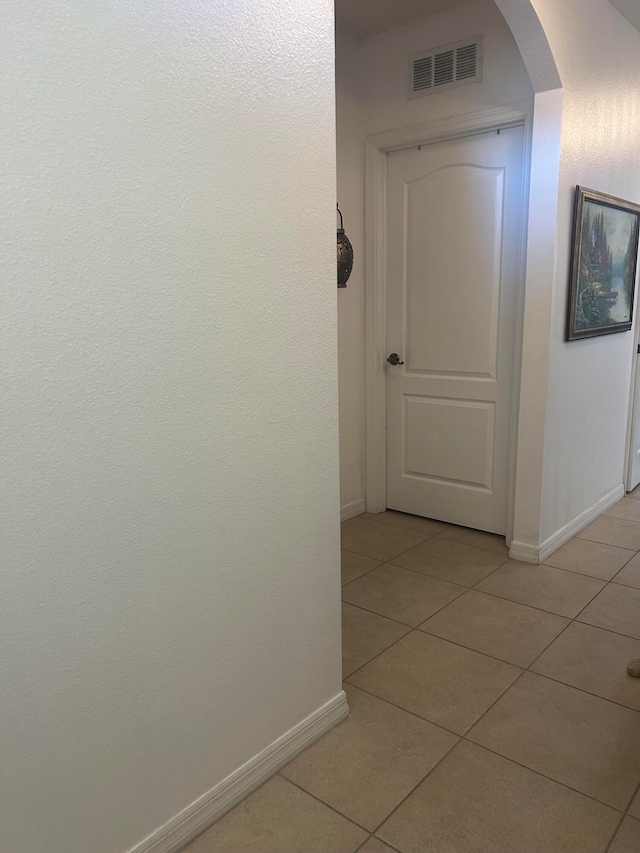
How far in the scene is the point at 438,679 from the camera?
7.23 ft

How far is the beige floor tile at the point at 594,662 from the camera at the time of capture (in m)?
2.13

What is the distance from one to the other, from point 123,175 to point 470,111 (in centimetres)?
237

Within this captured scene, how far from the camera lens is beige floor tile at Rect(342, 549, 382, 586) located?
3.02m

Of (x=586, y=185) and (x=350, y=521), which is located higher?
(x=586, y=185)

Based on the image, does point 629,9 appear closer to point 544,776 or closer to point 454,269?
point 454,269

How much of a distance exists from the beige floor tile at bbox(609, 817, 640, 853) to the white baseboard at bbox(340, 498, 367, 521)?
224 cm

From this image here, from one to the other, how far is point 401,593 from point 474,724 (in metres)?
0.89

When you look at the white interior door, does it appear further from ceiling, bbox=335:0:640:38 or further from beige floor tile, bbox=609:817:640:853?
beige floor tile, bbox=609:817:640:853

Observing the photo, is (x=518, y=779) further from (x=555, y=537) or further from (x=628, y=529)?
(x=628, y=529)

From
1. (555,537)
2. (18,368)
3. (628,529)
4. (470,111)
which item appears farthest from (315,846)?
(470,111)

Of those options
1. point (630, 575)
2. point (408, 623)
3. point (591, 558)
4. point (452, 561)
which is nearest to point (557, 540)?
point (591, 558)

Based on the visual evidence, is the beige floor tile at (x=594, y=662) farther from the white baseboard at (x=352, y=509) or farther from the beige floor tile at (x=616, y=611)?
the white baseboard at (x=352, y=509)

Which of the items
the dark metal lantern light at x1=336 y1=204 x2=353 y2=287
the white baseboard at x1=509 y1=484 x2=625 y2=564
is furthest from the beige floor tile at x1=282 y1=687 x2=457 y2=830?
the dark metal lantern light at x1=336 y1=204 x2=353 y2=287

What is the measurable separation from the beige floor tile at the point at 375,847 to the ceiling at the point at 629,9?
11.5ft
